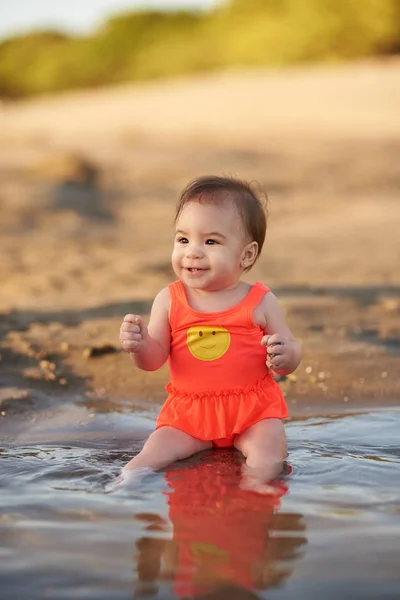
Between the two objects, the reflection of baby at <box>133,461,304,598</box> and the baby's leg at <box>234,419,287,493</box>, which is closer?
the reflection of baby at <box>133,461,304,598</box>

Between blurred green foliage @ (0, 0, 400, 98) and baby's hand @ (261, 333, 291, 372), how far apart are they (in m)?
19.3

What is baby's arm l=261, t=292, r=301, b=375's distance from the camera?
302 centimetres

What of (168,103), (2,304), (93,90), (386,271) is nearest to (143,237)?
(386,271)

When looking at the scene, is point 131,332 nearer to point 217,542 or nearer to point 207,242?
point 207,242

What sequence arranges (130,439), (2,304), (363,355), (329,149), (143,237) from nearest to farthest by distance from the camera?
(130,439) → (363,355) → (2,304) → (143,237) → (329,149)

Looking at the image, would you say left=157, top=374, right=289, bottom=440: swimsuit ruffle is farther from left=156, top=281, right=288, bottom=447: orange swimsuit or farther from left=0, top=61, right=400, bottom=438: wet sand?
left=0, top=61, right=400, bottom=438: wet sand

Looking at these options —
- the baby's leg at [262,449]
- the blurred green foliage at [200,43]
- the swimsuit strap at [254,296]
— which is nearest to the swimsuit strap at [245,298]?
the swimsuit strap at [254,296]

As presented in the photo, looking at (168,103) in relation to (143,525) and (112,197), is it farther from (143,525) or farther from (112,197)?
(143,525)

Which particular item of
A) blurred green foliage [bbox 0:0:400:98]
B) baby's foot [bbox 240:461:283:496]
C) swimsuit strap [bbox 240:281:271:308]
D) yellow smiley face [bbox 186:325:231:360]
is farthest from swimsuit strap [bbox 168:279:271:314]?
blurred green foliage [bbox 0:0:400:98]

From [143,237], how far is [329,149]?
6.45 meters

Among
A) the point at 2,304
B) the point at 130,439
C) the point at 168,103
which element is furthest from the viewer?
the point at 168,103

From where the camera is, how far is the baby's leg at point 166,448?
299cm

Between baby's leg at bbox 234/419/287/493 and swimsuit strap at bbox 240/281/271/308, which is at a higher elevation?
swimsuit strap at bbox 240/281/271/308

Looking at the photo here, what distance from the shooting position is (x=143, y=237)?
10.2 metres
